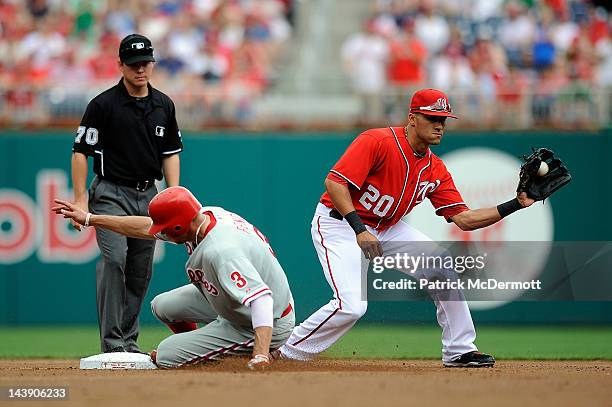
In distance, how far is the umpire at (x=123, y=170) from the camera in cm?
796

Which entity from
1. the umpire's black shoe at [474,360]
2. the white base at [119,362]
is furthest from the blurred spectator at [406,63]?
the white base at [119,362]

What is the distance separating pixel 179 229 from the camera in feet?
22.1

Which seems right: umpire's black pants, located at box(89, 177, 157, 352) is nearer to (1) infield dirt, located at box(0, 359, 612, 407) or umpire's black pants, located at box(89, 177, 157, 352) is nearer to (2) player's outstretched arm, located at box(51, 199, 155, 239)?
(1) infield dirt, located at box(0, 359, 612, 407)

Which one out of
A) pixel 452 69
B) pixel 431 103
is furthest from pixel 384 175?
pixel 452 69

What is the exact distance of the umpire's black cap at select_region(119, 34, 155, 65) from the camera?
7895 millimetres

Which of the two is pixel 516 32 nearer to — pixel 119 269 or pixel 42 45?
pixel 42 45

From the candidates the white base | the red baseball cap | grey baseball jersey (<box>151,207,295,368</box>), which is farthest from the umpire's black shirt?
the red baseball cap

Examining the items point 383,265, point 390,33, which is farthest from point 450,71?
point 383,265

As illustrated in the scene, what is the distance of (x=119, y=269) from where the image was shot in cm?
801

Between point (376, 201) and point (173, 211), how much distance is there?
168cm

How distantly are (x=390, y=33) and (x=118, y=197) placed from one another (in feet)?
25.5

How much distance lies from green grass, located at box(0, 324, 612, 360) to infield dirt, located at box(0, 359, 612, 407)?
0.88 meters

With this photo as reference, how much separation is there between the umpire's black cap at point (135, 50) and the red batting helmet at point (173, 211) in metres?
1.59

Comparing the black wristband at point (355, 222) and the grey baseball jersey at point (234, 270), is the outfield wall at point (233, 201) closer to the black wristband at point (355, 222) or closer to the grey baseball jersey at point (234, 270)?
the black wristband at point (355, 222)
